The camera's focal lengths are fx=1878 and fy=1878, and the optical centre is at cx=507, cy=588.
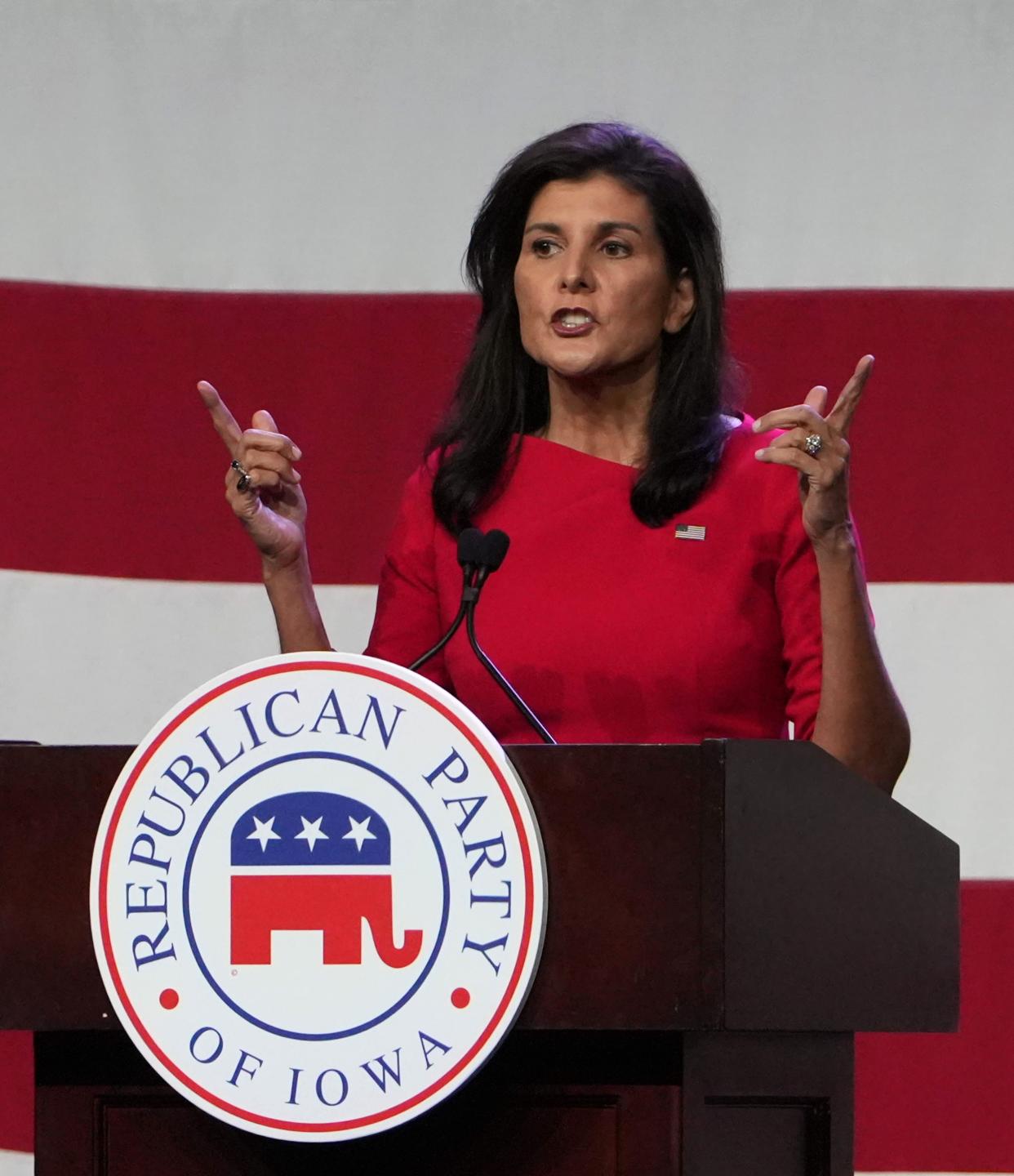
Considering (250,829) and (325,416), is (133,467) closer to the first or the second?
(325,416)

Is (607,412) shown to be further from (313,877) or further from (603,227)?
(313,877)

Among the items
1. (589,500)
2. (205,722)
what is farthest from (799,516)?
(205,722)

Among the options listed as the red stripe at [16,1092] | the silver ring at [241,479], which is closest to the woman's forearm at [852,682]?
the silver ring at [241,479]

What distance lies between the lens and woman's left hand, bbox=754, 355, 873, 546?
52.2 inches

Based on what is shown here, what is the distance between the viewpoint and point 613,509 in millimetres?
1630

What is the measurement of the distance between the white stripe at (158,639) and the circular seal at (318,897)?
129 cm

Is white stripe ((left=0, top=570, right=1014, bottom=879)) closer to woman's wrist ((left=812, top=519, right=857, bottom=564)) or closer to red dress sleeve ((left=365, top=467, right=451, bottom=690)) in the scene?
red dress sleeve ((left=365, top=467, right=451, bottom=690))

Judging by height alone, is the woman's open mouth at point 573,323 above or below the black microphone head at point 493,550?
above

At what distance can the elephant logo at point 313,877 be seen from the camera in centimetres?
104

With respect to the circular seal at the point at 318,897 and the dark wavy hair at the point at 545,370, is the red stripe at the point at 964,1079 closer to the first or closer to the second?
the dark wavy hair at the point at 545,370

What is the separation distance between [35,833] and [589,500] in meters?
0.67

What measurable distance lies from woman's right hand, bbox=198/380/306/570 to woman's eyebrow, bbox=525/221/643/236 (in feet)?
1.03

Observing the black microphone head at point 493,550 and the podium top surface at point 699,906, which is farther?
the black microphone head at point 493,550

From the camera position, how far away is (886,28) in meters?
2.33
